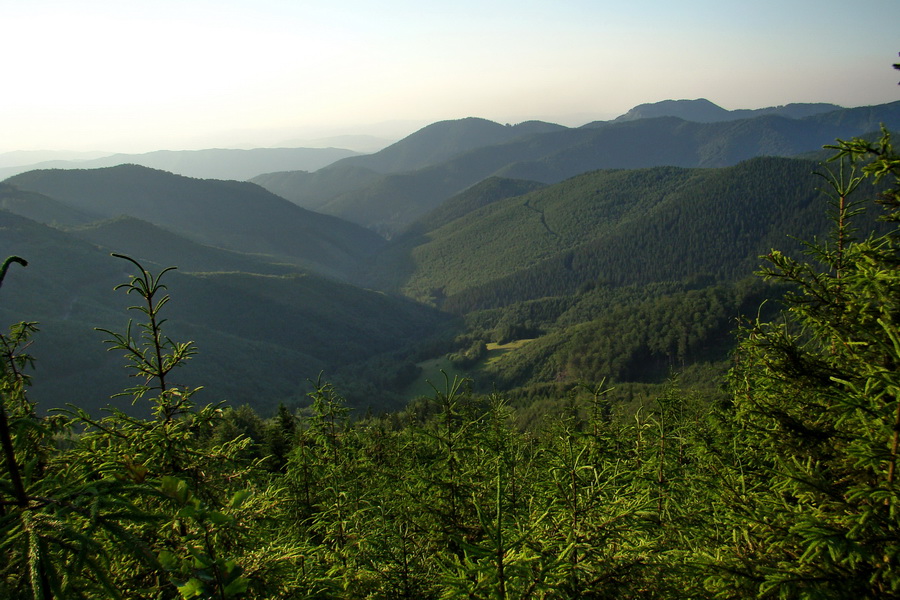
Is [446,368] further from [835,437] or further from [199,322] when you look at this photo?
[835,437]

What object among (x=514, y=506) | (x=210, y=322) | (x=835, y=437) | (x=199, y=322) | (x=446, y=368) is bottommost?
(x=446, y=368)

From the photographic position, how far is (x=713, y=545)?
6.34 meters

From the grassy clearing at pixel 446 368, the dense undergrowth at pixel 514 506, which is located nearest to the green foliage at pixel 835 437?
the dense undergrowth at pixel 514 506

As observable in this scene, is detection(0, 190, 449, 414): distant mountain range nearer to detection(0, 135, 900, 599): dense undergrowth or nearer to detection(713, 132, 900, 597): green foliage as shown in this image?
detection(0, 135, 900, 599): dense undergrowth

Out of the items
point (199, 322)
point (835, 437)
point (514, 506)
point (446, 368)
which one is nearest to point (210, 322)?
point (199, 322)

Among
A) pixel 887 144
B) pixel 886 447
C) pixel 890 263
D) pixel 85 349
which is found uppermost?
pixel 887 144

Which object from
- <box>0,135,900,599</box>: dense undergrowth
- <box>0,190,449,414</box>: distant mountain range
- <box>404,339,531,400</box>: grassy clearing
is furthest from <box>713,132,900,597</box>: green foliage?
<box>404,339,531,400</box>: grassy clearing

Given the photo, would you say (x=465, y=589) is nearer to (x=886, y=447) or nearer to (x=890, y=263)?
(x=886, y=447)

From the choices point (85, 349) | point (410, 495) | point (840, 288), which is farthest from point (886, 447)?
point (85, 349)

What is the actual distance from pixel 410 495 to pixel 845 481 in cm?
531

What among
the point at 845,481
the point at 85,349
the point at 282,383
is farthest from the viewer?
the point at 282,383

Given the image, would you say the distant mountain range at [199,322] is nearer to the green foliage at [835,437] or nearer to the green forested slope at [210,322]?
the green forested slope at [210,322]

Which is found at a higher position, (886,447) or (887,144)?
(887,144)

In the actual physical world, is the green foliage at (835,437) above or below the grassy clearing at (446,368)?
above
